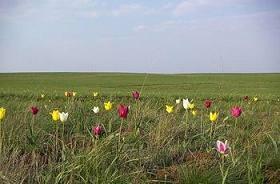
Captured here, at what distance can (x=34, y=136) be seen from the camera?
533 centimetres

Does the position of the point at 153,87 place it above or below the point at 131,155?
below

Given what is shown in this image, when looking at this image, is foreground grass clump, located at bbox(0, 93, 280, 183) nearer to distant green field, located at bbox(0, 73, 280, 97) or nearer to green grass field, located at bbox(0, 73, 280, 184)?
green grass field, located at bbox(0, 73, 280, 184)

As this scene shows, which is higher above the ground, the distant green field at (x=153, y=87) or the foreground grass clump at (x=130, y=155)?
the foreground grass clump at (x=130, y=155)

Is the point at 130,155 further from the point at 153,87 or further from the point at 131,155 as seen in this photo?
the point at 153,87

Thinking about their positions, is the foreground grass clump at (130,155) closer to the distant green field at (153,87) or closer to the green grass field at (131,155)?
the green grass field at (131,155)

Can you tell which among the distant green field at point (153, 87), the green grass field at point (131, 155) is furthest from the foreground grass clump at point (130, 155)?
the distant green field at point (153, 87)

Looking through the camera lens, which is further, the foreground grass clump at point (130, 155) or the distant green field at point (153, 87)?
the distant green field at point (153, 87)

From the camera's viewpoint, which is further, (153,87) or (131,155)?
(153,87)

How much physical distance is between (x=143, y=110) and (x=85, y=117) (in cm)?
91

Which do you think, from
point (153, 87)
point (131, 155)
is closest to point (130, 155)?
point (131, 155)

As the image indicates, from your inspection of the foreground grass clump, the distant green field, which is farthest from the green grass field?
the distant green field

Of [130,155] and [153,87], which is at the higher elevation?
[130,155]

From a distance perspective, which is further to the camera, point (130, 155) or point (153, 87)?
point (153, 87)

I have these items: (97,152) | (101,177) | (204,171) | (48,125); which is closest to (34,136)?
(48,125)
